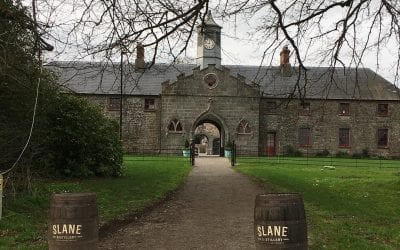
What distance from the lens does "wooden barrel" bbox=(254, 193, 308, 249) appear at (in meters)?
5.60

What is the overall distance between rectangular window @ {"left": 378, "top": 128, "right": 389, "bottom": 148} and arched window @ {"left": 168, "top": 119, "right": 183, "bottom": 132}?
55.8 feet

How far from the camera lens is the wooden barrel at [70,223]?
6004 mm

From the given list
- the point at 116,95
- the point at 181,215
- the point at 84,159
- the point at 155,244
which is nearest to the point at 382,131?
the point at 116,95

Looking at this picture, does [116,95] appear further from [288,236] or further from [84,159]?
[288,236]

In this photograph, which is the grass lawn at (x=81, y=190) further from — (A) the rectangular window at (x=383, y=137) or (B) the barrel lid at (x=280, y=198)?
(A) the rectangular window at (x=383, y=137)

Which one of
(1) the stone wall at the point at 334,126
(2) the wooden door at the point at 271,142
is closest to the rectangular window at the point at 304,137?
(1) the stone wall at the point at 334,126

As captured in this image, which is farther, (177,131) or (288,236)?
(177,131)

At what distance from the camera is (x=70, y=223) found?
602cm

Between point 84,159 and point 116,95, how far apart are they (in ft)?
82.7

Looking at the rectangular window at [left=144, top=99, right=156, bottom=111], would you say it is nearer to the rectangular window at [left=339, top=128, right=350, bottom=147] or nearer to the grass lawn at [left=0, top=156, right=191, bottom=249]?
the rectangular window at [left=339, top=128, right=350, bottom=147]

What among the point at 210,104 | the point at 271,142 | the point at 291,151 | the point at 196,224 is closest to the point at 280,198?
the point at 196,224

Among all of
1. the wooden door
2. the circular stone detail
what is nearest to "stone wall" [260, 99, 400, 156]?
the wooden door

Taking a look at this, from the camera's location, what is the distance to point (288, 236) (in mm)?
5602

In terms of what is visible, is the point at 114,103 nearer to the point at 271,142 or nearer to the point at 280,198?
the point at 271,142
